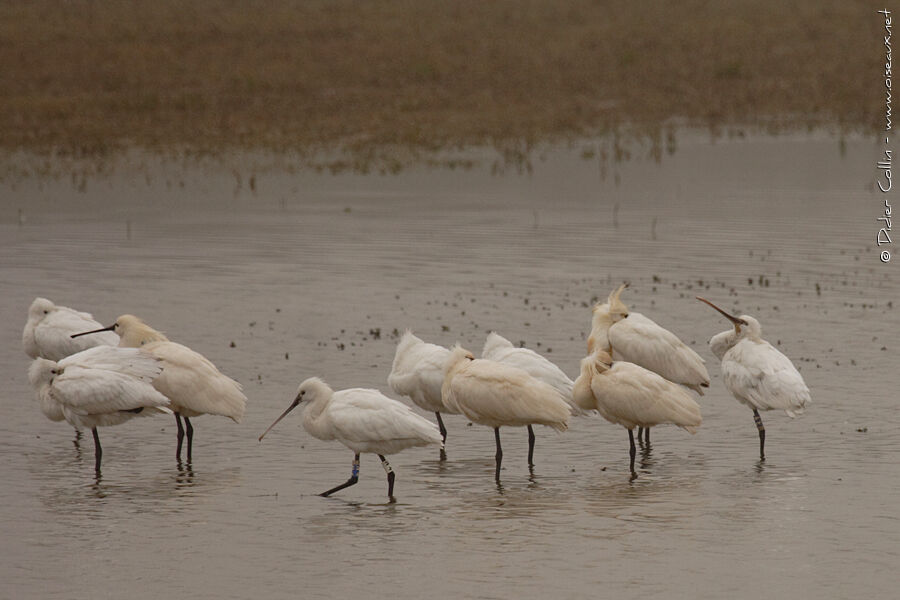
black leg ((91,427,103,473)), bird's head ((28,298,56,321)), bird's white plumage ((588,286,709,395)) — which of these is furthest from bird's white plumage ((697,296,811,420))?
bird's head ((28,298,56,321))

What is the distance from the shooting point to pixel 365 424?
11.6m

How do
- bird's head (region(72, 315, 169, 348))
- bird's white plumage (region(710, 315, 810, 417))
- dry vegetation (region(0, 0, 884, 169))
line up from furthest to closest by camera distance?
dry vegetation (region(0, 0, 884, 169))
bird's head (region(72, 315, 169, 348))
bird's white plumage (region(710, 315, 810, 417))

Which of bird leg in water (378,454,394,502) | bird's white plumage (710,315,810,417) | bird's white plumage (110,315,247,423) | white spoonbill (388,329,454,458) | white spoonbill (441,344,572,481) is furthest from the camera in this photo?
white spoonbill (388,329,454,458)

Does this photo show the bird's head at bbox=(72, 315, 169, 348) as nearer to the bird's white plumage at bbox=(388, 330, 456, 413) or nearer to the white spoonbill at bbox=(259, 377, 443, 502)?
the bird's white plumage at bbox=(388, 330, 456, 413)

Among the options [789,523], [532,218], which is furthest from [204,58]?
[789,523]

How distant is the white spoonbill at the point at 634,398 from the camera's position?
12.3m

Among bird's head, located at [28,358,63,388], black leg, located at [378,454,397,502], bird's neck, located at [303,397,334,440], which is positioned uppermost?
bird's head, located at [28,358,63,388]

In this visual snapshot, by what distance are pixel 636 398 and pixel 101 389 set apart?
167 inches

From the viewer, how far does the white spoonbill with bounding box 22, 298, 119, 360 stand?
15.2 meters

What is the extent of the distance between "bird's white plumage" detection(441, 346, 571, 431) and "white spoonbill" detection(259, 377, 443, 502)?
2.05ft

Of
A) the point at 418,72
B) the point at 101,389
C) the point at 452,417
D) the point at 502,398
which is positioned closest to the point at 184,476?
the point at 101,389

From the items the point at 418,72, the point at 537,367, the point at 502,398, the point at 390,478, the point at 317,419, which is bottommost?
the point at 390,478

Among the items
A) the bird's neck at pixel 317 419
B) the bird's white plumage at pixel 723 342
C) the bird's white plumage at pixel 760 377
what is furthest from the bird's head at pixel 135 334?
the bird's white plumage at pixel 760 377

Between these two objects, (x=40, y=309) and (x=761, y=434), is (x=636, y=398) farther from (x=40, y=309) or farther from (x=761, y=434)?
(x=40, y=309)
